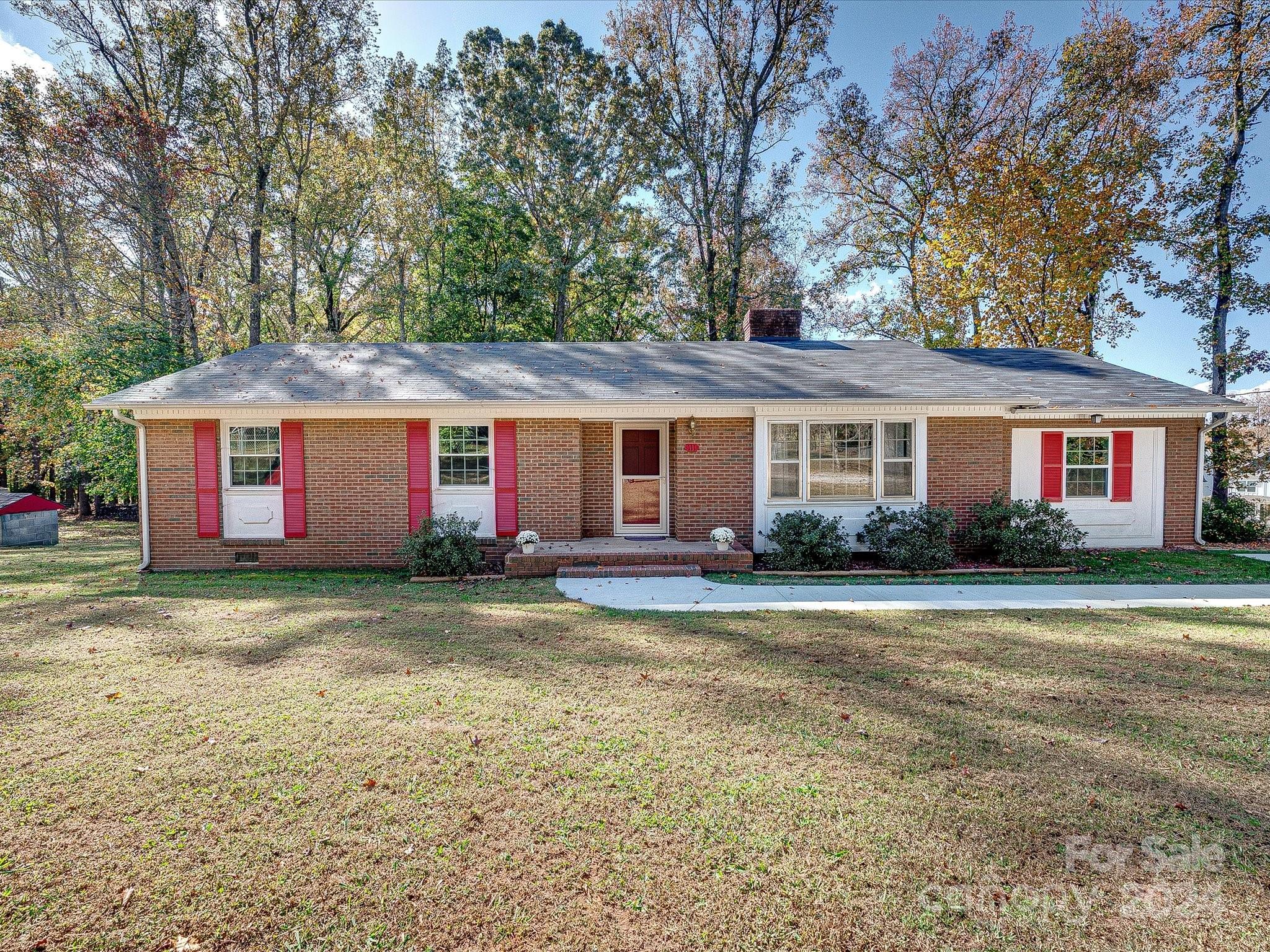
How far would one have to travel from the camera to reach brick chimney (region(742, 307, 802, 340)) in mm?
14664

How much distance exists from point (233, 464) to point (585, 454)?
6.10 meters

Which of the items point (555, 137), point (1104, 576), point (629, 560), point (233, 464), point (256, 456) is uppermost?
point (555, 137)

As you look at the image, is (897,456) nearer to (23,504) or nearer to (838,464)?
(838,464)

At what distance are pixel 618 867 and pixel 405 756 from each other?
161cm

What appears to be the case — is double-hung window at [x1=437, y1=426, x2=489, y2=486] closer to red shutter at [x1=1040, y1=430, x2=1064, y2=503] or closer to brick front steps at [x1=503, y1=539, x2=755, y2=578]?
brick front steps at [x1=503, y1=539, x2=755, y2=578]

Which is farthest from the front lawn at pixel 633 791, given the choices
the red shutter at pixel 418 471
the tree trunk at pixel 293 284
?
the tree trunk at pixel 293 284

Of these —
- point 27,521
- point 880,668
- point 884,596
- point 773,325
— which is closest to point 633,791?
point 880,668

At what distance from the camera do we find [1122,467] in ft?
35.4

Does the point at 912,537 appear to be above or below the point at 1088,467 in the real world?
below

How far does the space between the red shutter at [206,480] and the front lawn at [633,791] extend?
415 cm

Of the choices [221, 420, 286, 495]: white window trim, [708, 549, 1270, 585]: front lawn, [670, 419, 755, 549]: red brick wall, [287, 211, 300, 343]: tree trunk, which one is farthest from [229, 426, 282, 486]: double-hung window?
[287, 211, 300, 343]: tree trunk

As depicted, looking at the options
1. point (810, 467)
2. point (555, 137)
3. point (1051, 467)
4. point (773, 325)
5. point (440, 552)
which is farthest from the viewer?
point (555, 137)

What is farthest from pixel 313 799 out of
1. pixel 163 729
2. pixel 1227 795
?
pixel 1227 795

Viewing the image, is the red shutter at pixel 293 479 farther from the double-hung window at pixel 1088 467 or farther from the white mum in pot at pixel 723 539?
the double-hung window at pixel 1088 467
